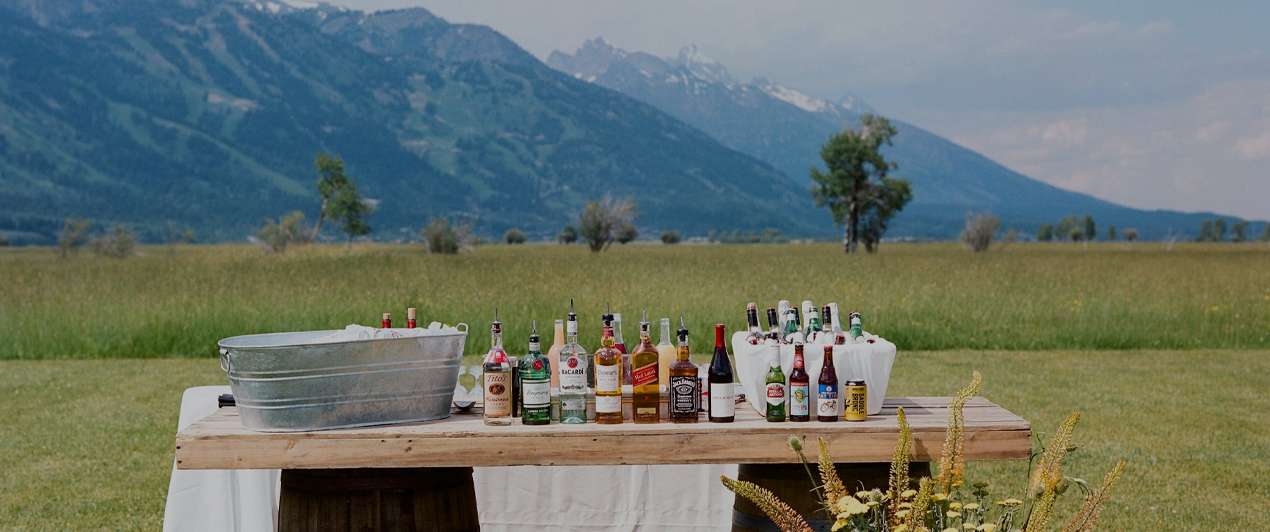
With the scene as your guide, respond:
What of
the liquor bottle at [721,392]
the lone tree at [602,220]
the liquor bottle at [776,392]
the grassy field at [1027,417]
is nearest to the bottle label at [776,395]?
Answer: the liquor bottle at [776,392]

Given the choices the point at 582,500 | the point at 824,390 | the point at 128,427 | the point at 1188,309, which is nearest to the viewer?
the point at 824,390

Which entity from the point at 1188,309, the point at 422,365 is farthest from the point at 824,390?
the point at 1188,309

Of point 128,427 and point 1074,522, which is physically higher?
point 1074,522

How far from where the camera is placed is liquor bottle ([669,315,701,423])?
313 cm

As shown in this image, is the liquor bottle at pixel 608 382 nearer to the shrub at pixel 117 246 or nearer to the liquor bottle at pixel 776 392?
the liquor bottle at pixel 776 392

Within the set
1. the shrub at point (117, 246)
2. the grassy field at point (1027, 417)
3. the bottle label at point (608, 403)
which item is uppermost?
the shrub at point (117, 246)

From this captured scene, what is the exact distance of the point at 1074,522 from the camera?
2.71 m

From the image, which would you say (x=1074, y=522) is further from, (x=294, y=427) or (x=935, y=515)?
(x=294, y=427)

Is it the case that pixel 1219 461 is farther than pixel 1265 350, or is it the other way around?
pixel 1265 350

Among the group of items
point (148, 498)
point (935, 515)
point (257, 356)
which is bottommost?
point (148, 498)

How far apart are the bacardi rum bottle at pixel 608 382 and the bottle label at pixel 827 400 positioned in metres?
0.54

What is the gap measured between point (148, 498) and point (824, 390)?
4.23m

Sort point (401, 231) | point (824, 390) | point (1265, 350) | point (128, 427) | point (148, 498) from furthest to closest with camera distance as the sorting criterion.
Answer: point (401, 231) → point (1265, 350) → point (128, 427) → point (148, 498) → point (824, 390)

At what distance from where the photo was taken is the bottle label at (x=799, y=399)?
3.13m
